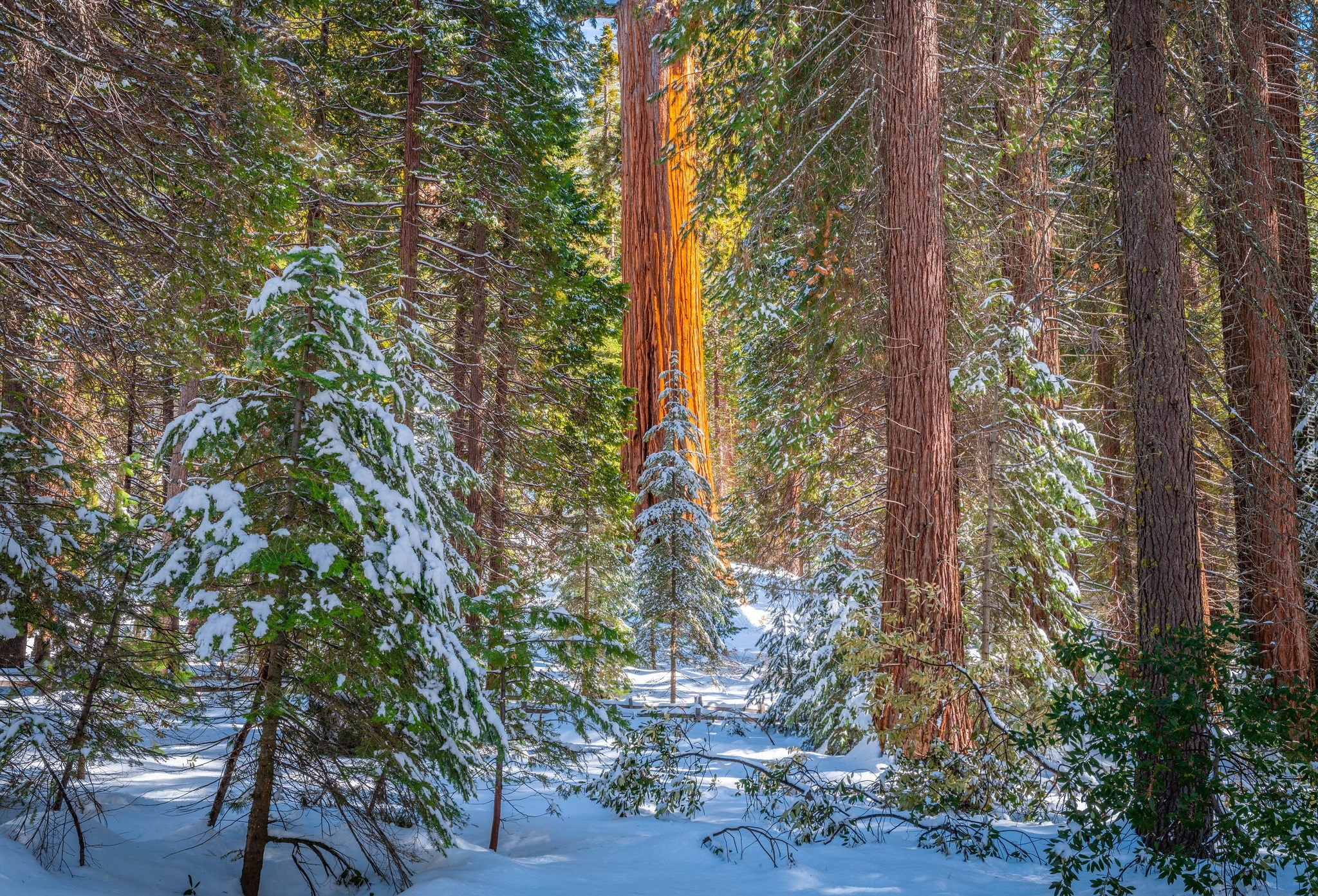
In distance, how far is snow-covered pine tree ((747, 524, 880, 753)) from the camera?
22.9ft

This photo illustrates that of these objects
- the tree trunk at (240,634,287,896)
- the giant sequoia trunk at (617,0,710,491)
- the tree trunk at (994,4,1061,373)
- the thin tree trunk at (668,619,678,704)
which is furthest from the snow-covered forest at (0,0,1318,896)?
the giant sequoia trunk at (617,0,710,491)

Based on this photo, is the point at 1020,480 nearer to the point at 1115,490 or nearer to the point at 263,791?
the point at 1115,490

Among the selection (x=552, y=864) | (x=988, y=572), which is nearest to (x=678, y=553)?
(x=988, y=572)

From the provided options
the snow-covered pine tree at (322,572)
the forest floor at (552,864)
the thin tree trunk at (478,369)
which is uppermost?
the thin tree trunk at (478,369)

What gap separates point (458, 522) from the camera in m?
7.03

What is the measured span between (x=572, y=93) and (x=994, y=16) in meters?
8.85

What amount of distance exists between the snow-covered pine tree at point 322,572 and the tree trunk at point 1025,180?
724cm

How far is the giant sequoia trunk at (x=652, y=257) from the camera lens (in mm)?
14625

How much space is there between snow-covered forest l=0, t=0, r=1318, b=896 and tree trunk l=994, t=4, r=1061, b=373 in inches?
5.4

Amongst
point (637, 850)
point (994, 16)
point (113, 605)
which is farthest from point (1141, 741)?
point (113, 605)

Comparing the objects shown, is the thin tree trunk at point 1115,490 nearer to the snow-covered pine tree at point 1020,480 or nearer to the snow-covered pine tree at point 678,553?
the snow-covered pine tree at point 1020,480

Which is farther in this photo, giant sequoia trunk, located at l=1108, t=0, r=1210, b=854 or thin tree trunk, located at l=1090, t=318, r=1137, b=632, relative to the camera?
thin tree trunk, located at l=1090, t=318, r=1137, b=632

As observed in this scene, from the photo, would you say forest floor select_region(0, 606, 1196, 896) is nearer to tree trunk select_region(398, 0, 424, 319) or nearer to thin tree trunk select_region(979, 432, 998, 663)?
thin tree trunk select_region(979, 432, 998, 663)

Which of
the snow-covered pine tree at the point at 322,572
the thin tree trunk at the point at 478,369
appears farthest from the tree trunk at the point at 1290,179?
the thin tree trunk at the point at 478,369
